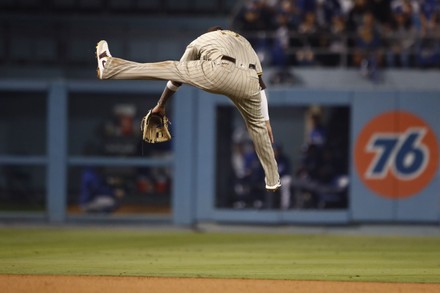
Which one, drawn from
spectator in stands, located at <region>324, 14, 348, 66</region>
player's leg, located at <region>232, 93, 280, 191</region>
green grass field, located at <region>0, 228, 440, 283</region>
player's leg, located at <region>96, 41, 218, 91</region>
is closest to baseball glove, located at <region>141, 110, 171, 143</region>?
player's leg, located at <region>96, 41, 218, 91</region>

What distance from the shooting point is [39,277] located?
920cm

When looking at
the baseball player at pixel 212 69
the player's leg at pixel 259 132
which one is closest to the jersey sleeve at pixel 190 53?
the baseball player at pixel 212 69

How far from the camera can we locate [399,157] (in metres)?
15.6

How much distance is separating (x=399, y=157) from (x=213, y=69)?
23.7 feet

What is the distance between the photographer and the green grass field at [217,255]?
9.79 metres

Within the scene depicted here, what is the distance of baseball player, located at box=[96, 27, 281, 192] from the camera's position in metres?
9.02

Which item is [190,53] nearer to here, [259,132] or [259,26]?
[259,132]

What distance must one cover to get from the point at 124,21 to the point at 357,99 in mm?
8357

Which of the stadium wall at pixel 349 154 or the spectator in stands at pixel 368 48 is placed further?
the spectator in stands at pixel 368 48

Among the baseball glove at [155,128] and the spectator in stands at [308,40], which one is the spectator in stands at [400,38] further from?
the baseball glove at [155,128]

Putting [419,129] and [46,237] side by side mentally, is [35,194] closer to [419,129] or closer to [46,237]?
[46,237]

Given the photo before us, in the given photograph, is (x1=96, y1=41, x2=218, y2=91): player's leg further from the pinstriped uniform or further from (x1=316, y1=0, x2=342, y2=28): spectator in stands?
(x1=316, y1=0, x2=342, y2=28): spectator in stands

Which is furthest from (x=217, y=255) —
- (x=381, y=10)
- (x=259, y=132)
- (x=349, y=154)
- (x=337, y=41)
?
(x=381, y=10)

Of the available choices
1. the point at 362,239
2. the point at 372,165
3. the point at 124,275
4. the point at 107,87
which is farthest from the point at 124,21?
the point at 124,275
